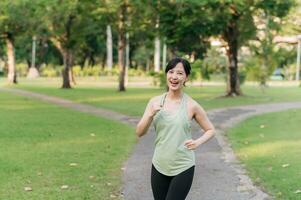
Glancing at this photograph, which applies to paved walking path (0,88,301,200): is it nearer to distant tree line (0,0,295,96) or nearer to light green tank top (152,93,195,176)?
light green tank top (152,93,195,176)

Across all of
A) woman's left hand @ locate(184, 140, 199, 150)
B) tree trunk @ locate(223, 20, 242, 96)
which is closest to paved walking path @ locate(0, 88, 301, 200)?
woman's left hand @ locate(184, 140, 199, 150)

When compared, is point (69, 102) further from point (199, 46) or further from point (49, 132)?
point (49, 132)

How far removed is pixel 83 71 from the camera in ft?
218

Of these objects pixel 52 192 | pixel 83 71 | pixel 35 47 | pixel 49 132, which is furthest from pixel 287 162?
pixel 35 47

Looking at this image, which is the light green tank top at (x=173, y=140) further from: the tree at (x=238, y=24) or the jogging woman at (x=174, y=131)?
the tree at (x=238, y=24)

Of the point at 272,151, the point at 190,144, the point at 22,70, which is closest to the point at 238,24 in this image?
the point at 272,151

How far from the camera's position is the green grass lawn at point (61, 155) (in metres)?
7.70

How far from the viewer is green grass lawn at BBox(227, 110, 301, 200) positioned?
A: 322 inches

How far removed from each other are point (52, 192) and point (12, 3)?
A: 31182 millimetres

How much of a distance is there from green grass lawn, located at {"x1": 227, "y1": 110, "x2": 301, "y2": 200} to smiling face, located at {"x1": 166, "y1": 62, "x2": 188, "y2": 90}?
346 cm

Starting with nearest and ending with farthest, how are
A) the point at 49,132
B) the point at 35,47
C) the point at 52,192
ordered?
1. the point at 52,192
2. the point at 49,132
3. the point at 35,47

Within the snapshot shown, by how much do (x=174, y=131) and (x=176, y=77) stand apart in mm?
414

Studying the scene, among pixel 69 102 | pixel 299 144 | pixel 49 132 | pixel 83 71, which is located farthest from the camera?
pixel 83 71

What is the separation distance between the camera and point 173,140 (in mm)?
4410
